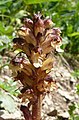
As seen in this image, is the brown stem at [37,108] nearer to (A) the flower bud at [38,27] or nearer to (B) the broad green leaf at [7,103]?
(B) the broad green leaf at [7,103]

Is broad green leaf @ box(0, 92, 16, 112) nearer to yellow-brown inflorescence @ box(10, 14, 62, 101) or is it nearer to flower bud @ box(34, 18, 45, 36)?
yellow-brown inflorescence @ box(10, 14, 62, 101)

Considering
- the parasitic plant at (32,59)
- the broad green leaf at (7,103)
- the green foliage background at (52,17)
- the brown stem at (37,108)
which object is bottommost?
the brown stem at (37,108)

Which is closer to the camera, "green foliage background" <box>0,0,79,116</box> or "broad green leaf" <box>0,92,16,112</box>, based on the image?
"broad green leaf" <box>0,92,16,112</box>

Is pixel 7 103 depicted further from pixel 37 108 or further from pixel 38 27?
pixel 38 27

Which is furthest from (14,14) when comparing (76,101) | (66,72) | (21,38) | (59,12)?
(21,38)

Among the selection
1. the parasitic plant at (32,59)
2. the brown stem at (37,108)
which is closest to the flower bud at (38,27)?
the parasitic plant at (32,59)

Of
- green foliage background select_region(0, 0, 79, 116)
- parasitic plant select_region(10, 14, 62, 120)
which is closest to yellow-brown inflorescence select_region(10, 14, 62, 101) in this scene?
parasitic plant select_region(10, 14, 62, 120)

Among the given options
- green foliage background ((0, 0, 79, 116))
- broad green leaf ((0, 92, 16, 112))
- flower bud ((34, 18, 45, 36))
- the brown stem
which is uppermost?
green foliage background ((0, 0, 79, 116))

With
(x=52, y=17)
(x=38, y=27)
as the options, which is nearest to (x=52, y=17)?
(x=52, y=17)
